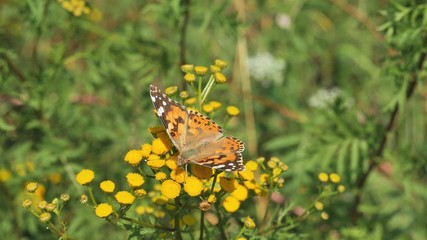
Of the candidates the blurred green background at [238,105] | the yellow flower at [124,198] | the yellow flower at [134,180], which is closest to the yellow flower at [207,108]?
the yellow flower at [134,180]

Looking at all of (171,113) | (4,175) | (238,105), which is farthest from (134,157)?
(238,105)

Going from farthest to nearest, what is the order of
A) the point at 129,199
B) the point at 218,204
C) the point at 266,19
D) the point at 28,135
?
the point at 266,19, the point at 28,135, the point at 218,204, the point at 129,199

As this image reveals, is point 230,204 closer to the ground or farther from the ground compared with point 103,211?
closer to the ground

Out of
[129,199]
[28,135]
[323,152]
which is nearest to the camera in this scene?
[129,199]

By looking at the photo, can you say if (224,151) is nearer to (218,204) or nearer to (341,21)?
(218,204)

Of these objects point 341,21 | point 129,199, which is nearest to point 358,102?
point 341,21

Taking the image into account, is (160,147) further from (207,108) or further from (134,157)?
(207,108)
